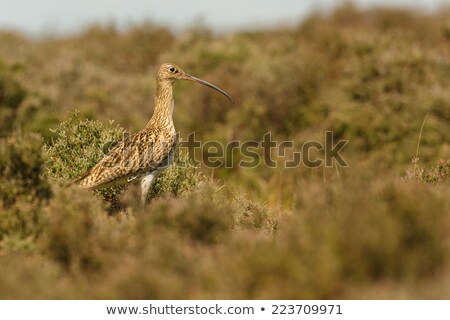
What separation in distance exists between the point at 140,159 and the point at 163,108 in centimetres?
96

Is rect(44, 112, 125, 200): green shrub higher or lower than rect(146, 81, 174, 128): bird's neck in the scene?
lower

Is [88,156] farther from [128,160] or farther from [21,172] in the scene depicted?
[21,172]

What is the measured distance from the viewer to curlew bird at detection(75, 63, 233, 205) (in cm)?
816

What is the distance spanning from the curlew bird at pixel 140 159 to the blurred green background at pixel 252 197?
272mm

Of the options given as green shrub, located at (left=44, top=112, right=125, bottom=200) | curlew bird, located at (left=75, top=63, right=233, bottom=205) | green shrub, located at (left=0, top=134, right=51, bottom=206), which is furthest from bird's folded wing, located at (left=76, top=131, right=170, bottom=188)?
green shrub, located at (left=0, top=134, right=51, bottom=206)

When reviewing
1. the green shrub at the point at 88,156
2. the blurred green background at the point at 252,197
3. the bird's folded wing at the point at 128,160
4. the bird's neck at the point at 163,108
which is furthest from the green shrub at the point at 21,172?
the bird's neck at the point at 163,108

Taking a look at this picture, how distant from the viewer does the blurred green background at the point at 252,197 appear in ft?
16.1

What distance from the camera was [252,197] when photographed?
10211mm

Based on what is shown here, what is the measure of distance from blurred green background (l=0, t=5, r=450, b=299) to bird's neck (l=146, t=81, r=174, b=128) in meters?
0.47

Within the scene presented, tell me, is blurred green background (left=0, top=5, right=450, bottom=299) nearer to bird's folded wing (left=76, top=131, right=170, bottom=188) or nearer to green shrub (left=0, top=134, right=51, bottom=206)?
green shrub (left=0, top=134, right=51, bottom=206)

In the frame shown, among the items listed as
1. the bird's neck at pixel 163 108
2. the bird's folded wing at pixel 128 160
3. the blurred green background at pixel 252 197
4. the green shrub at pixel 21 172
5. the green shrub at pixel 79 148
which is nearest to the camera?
the blurred green background at pixel 252 197

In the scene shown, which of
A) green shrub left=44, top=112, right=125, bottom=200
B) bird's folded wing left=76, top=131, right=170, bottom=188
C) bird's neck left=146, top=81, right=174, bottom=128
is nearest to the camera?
bird's folded wing left=76, top=131, right=170, bottom=188

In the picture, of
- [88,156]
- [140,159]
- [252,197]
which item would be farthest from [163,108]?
[252,197]

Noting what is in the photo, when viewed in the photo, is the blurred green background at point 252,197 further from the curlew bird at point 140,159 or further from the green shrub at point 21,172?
the curlew bird at point 140,159
